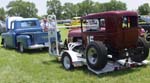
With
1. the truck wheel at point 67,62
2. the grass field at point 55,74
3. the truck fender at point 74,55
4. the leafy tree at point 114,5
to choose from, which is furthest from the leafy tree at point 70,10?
the truck fender at point 74,55

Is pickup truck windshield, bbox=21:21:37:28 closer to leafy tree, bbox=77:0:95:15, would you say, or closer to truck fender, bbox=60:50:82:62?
truck fender, bbox=60:50:82:62

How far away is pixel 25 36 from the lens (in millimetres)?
13406

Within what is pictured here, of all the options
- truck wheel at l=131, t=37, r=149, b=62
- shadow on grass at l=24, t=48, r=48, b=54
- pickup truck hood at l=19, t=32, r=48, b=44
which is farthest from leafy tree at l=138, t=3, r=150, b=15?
truck wheel at l=131, t=37, r=149, b=62

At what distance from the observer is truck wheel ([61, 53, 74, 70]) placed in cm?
938

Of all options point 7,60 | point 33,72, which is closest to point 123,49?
point 33,72

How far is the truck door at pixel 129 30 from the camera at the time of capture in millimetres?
8523

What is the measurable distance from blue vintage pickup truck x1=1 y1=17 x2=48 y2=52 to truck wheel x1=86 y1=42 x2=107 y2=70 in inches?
189

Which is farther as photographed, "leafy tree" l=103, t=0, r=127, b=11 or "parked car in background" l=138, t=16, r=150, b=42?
"leafy tree" l=103, t=0, r=127, b=11

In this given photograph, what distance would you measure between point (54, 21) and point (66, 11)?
10481cm

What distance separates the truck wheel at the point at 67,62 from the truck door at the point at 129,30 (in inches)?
67.0

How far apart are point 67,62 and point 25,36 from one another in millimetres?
4268

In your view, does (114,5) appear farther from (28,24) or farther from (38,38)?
(38,38)

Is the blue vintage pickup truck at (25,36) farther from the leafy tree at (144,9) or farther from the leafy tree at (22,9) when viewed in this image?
the leafy tree at (22,9)

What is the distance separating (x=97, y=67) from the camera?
852 cm
